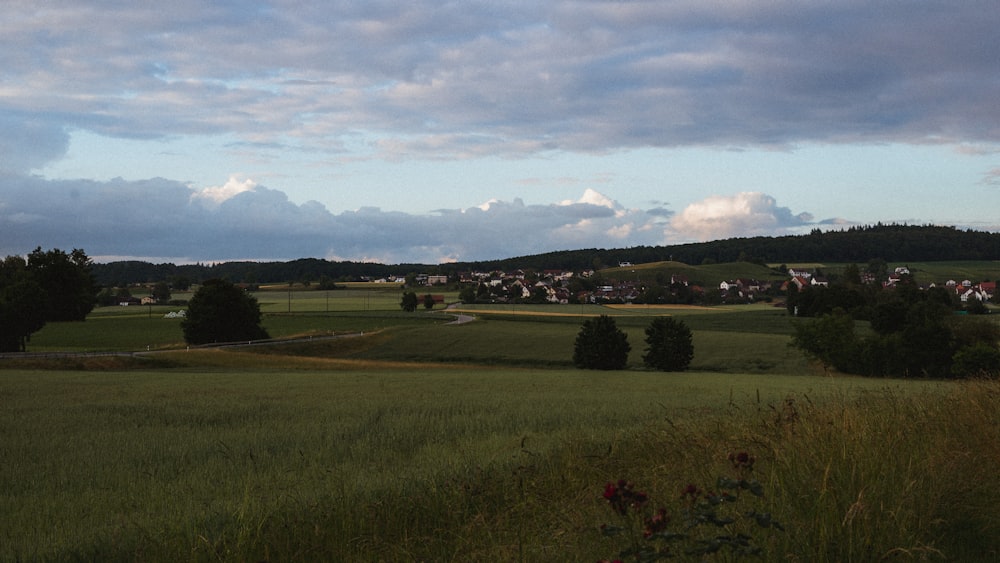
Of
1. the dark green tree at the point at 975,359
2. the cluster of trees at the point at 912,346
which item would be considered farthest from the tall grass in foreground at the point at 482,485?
the cluster of trees at the point at 912,346

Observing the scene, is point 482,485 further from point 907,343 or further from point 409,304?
point 409,304

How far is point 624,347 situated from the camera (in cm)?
6900

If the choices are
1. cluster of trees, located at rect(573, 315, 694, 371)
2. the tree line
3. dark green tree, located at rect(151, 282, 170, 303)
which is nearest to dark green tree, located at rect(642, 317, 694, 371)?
cluster of trees, located at rect(573, 315, 694, 371)

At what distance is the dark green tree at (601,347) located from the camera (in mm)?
66750

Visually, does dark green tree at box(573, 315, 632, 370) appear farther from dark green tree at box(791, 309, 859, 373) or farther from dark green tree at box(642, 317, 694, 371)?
dark green tree at box(791, 309, 859, 373)

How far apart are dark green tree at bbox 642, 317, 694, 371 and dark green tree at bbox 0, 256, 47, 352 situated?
60.2 metres

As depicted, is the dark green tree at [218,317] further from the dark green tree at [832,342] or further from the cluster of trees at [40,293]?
the dark green tree at [832,342]

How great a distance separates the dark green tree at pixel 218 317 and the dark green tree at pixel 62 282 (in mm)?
40124

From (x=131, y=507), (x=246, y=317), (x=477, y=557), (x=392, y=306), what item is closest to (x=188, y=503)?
(x=131, y=507)

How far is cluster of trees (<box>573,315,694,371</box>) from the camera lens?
214 ft

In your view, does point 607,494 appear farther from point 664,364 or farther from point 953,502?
point 664,364

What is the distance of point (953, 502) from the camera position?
6703 millimetres

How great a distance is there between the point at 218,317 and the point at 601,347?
4028cm

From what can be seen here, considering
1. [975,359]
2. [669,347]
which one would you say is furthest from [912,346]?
[669,347]
